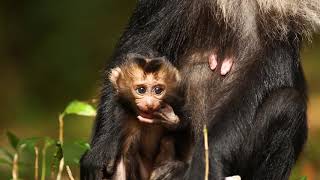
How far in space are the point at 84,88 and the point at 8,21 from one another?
1.34m

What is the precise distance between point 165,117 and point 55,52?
22.5 feet

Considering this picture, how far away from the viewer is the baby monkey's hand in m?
5.31

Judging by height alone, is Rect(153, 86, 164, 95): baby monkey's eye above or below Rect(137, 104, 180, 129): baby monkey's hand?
above

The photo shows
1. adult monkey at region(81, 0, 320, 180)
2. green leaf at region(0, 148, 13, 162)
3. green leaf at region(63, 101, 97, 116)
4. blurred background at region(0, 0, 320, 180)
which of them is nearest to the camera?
adult monkey at region(81, 0, 320, 180)

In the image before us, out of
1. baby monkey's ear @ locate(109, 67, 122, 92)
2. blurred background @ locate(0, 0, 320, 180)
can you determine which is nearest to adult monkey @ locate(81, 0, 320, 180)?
baby monkey's ear @ locate(109, 67, 122, 92)

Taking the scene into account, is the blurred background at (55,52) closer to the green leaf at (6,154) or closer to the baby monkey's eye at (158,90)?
the green leaf at (6,154)

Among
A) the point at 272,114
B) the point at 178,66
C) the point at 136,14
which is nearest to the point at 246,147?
the point at 272,114

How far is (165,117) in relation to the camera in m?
5.32

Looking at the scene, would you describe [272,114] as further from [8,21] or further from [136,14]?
[8,21]

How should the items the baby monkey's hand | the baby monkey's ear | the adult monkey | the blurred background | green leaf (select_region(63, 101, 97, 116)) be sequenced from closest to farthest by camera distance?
the adult monkey, the baby monkey's hand, the baby monkey's ear, green leaf (select_region(63, 101, 97, 116)), the blurred background

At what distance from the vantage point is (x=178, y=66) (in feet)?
18.4

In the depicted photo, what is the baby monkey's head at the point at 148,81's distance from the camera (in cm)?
532

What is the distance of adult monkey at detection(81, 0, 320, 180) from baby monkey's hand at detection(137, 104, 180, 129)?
0.16 meters

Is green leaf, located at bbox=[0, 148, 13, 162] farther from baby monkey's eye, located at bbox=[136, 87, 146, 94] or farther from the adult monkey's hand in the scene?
the adult monkey's hand
